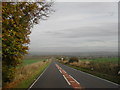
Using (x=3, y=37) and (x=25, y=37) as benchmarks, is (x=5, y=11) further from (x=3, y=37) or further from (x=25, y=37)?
(x=25, y=37)

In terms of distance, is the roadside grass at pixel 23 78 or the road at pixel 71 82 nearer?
the roadside grass at pixel 23 78

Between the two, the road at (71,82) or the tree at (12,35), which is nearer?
the tree at (12,35)

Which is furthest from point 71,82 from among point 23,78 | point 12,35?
point 12,35

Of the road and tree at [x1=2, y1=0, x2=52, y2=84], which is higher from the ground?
tree at [x1=2, y1=0, x2=52, y2=84]

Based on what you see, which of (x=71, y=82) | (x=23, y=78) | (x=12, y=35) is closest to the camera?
(x=12, y=35)

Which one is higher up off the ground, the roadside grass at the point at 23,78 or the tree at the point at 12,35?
the tree at the point at 12,35

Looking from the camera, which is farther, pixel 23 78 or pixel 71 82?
pixel 23 78

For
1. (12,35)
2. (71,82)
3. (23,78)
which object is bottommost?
(71,82)

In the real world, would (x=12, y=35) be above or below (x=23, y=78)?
above

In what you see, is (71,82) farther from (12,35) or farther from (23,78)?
(12,35)

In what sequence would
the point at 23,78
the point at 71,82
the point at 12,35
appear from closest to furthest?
the point at 12,35
the point at 71,82
the point at 23,78

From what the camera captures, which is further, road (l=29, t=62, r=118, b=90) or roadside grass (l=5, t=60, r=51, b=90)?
road (l=29, t=62, r=118, b=90)

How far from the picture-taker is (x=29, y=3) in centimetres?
1284

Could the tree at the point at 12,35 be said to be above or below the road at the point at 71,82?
above
